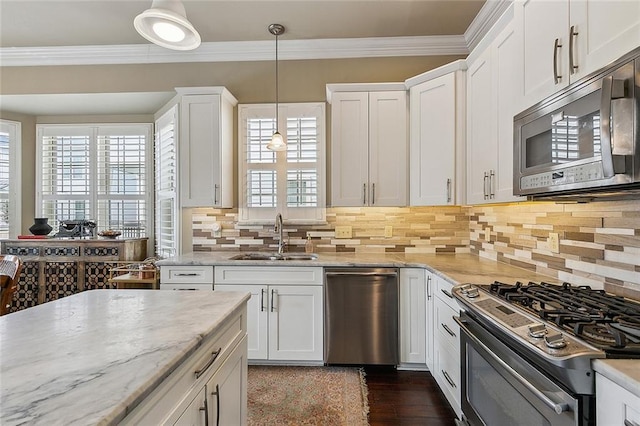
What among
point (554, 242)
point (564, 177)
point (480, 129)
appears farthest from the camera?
point (480, 129)

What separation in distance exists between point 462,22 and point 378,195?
1.65 meters

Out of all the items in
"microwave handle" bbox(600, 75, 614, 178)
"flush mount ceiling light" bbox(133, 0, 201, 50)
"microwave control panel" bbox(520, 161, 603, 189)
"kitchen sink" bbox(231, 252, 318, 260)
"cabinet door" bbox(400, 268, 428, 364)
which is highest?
"flush mount ceiling light" bbox(133, 0, 201, 50)

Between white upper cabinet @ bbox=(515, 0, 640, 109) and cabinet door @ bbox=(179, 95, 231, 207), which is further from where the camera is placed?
cabinet door @ bbox=(179, 95, 231, 207)

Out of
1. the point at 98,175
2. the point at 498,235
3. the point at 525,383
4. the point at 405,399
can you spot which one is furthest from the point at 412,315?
the point at 98,175

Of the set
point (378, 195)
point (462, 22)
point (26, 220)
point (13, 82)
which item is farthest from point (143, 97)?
point (462, 22)

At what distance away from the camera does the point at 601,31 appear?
1205mm

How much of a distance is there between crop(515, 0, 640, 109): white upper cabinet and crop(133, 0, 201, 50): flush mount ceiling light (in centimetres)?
160

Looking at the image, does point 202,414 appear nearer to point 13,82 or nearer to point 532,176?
point 532,176

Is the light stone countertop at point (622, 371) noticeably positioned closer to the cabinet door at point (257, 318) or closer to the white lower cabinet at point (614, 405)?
the white lower cabinet at point (614, 405)

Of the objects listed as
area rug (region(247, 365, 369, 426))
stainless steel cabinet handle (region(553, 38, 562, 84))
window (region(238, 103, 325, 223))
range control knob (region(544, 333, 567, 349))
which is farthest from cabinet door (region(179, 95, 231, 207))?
range control knob (region(544, 333, 567, 349))

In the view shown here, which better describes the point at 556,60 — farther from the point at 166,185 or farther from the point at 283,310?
the point at 166,185

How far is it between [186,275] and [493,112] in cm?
256

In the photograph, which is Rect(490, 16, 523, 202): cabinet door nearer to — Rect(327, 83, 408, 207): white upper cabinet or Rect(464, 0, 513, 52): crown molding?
Rect(464, 0, 513, 52): crown molding

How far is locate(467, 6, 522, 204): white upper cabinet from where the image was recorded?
189 centimetres
